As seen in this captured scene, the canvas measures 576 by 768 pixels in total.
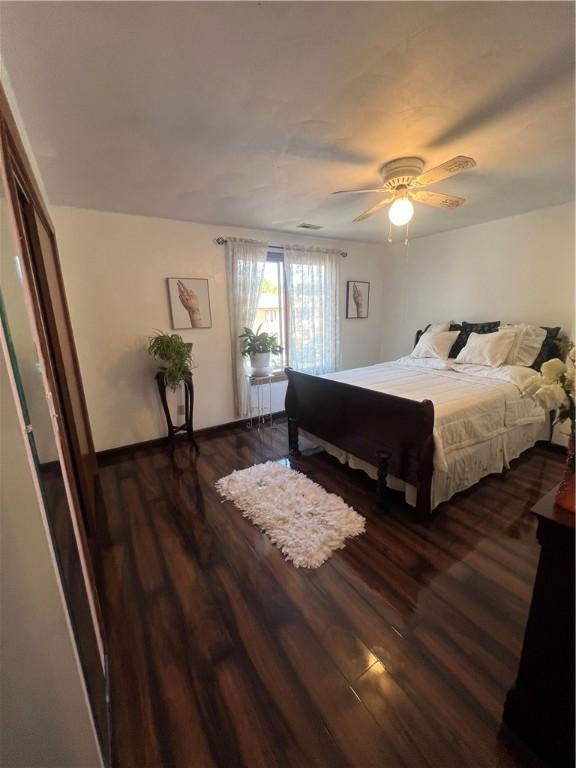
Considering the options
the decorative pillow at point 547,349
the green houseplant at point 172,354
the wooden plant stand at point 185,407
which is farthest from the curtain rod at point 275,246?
the decorative pillow at point 547,349

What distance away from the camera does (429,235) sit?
4.20 metres

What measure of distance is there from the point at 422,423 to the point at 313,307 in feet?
8.55

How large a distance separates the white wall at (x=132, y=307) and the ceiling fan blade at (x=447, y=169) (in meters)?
2.17

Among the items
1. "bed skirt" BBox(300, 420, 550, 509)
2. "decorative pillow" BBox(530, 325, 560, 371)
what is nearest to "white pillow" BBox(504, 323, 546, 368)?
"decorative pillow" BBox(530, 325, 560, 371)

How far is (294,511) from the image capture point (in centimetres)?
224

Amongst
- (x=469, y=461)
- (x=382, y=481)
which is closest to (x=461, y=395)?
(x=469, y=461)

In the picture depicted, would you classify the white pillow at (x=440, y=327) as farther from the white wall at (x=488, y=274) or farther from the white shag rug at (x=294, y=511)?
the white shag rug at (x=294, y=511)

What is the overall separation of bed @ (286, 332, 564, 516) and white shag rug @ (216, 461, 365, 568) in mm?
370

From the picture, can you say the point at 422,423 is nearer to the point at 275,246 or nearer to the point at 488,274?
the point at 488,274

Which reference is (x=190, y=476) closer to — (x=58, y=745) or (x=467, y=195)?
(x=58, y=745)

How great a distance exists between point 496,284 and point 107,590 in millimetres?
4515

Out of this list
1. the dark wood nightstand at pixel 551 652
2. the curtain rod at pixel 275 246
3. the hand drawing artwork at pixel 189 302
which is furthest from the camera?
the curtain rod at pixel 275 246

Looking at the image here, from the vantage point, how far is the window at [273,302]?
3.95 m

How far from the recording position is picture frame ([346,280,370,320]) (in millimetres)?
4609
